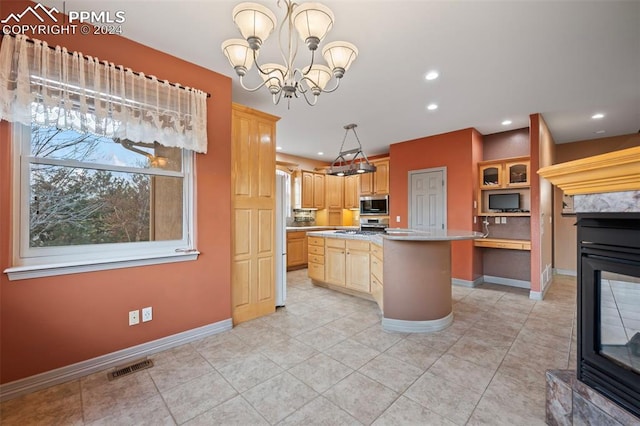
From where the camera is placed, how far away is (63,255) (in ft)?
6.67

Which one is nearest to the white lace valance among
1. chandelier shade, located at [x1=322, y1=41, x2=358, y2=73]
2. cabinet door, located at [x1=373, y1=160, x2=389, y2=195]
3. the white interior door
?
chandelier shade, located at [x1=322, y1=41, x2=358, y2=73]

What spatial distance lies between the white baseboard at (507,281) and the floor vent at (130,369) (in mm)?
5151

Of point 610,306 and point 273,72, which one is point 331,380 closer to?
point 610,306

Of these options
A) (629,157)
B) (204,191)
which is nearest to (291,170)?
(204,191)

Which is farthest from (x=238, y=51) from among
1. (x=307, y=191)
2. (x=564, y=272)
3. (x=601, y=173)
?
(x=564, y=272)

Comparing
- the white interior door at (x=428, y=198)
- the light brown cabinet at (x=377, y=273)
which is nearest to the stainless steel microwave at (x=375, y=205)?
the white interior door at (x=428, y=198)

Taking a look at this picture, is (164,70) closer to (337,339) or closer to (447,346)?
(337,339)

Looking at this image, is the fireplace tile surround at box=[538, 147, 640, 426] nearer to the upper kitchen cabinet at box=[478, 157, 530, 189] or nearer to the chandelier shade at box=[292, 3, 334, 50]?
the chandelier shade at box=[292, 3, 334, 50]

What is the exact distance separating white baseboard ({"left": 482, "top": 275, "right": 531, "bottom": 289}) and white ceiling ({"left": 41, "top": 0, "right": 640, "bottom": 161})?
2602mm

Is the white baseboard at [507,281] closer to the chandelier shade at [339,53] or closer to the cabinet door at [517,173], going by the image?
the cabinet door at [517,173]

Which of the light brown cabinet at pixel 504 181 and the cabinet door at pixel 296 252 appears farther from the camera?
the cabinet door at pixel 296 252

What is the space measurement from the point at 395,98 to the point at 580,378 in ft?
10.2

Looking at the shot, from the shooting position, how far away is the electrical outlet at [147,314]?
7.62ft

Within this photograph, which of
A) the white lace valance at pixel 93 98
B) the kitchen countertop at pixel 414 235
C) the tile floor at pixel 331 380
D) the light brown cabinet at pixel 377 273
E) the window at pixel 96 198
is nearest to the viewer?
the tile floor at pixel 331 380
